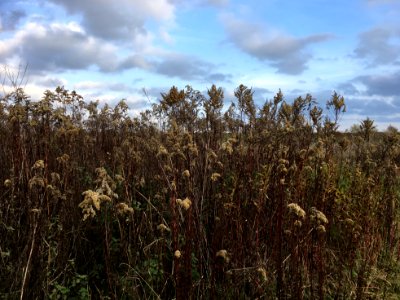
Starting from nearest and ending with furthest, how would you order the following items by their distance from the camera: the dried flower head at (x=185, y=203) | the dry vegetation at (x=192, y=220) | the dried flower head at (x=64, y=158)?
the dried flower head at (x=185, y=203)
the dry vegetation at (x=192, y=220)
the dried flower head at (x=64, y=158)

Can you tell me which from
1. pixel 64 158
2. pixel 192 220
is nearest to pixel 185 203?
Answer: pixel 192 220

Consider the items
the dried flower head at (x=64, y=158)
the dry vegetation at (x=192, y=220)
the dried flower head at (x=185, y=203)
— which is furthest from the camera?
the dried flower head at (x=64, y=158)

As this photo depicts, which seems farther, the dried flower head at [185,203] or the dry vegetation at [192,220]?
the dry vegetation at [192,220]

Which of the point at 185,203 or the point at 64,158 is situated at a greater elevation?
the point at 64,158

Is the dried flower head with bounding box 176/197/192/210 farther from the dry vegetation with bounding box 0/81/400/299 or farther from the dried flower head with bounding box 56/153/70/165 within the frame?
the dried flower head with bounding box 56/153/70/165

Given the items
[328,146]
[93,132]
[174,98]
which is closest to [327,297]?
[328,146]

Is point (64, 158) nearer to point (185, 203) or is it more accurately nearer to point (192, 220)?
point (192, 220)

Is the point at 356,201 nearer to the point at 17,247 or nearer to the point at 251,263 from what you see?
the point at 251,263

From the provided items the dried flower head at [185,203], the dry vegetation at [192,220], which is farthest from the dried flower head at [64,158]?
the dried flower head at [185,203]

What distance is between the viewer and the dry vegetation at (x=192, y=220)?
308 centimetres

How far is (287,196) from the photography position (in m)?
3.68

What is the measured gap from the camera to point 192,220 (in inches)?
127

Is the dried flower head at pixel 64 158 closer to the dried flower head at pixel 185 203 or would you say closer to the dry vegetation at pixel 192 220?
the dry vegetation at pixel 192 220

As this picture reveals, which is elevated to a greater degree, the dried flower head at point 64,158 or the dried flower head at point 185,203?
the dried flower head at point 64,158
